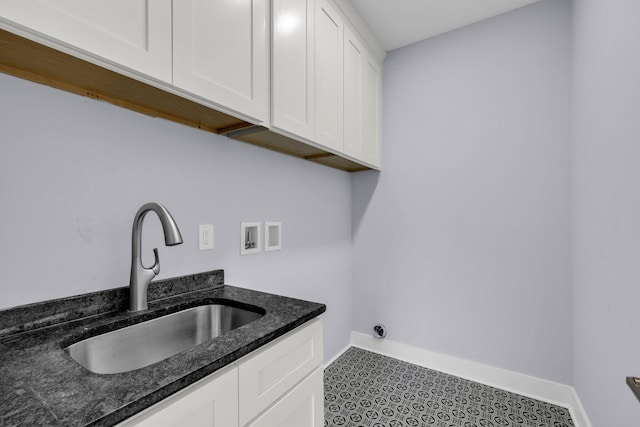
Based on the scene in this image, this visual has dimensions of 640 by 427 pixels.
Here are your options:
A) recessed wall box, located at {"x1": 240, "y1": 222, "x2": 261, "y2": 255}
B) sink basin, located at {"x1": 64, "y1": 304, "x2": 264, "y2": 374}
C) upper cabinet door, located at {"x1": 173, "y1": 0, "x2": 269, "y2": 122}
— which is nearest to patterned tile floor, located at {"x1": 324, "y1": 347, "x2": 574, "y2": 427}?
sink basin, located at {"x1": 64, "y1": 304, "x2": 264, "y2": 374}

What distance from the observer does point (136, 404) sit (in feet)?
1.79

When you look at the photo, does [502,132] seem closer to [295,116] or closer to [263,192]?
[295,116]

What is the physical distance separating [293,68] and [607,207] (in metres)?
1.52

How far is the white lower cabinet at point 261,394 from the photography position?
2.13 ft

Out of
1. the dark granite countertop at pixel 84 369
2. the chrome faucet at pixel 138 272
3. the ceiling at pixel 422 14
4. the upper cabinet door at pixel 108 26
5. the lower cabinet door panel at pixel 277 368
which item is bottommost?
the lower cabinet door panel at pixel 277 368

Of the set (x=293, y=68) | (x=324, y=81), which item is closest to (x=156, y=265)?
(x=293, y=68)

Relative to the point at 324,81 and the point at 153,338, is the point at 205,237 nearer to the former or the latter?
the point at 153,338

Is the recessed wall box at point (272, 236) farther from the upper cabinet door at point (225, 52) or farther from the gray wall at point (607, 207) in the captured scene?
the gray wall at point (607, 207)

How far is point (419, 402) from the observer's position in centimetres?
181

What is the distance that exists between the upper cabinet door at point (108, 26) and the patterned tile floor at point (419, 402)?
1893 millimetres

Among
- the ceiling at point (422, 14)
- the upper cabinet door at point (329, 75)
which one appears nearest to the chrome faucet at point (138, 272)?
the upper cabinet door at point (329, 75)

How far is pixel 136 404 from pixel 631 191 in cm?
158

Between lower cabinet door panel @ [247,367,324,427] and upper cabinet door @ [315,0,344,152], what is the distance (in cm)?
115

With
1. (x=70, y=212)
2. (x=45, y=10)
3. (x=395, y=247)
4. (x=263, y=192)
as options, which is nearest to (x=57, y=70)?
(x=45, y=10)
